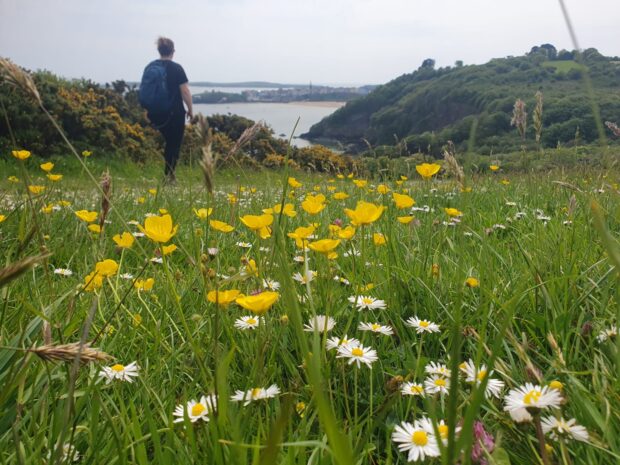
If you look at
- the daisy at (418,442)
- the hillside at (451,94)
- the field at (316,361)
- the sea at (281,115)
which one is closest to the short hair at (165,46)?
the sea at (281,115)

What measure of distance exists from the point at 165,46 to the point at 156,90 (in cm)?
63

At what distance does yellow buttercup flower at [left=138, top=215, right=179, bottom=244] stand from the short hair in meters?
6.70

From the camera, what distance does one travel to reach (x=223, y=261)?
2.10 m

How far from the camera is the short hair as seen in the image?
7055mm

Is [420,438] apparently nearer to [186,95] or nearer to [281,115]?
[281,115]

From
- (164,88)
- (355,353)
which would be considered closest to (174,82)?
(164,88)

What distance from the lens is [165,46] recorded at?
23.2 feet

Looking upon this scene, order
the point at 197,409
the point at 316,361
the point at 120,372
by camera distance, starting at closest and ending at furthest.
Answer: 1. the point at 316,361
2. the point at 197,409
3. the point at 120,372

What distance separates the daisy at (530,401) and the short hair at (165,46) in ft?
23.9

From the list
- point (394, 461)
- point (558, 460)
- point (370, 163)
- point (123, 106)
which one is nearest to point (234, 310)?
point (394, 461)

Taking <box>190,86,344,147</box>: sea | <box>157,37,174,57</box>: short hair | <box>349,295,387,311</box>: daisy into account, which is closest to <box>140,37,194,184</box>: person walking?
<box>157,37,174,57</box>: short hair

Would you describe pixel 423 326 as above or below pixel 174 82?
below

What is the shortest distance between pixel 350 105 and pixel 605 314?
204 ft

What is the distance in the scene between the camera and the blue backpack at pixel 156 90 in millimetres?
7051
